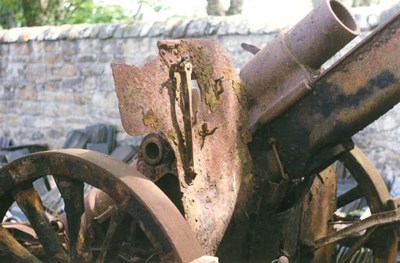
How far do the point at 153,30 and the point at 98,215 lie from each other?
526 cm

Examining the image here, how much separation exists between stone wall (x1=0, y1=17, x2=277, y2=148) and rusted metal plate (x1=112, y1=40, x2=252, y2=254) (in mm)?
4415

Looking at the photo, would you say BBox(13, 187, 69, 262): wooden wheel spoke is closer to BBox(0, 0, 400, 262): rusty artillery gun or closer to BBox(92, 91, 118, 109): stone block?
BBox(0, 0, 400, 262): rusty artillery gun

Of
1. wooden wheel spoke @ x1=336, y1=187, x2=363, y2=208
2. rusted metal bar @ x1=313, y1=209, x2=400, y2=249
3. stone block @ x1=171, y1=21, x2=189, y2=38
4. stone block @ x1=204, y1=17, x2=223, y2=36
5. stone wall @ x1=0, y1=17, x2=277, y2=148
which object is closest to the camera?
rusted metal bar @ x1=313, y1=209, x2=400, y2=249

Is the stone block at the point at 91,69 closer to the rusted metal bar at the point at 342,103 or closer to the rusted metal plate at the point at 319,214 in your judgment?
the rusted metal plate at the point at 319,214

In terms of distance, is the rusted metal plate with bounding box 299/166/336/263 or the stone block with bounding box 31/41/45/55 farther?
the stone block with bounding box 31/41/45/55

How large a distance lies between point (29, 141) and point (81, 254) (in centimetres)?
677

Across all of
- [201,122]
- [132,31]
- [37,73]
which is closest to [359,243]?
[201,122]

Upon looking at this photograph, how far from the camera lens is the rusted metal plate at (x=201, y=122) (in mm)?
3248

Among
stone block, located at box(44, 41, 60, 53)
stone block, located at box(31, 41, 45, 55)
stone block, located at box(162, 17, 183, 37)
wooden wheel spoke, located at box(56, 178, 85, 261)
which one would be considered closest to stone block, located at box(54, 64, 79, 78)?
stone block, located at box(44, 41, 60, 53)

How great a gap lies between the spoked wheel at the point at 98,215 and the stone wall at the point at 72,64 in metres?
4.58

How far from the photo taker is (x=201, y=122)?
11.1ft

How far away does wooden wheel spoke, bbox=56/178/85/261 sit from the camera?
10.4 ft

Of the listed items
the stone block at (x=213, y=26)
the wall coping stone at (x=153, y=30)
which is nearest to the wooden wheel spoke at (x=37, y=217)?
the wall coping stone at (x=153, y=30)

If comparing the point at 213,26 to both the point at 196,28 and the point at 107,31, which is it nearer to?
the point at 196,28
